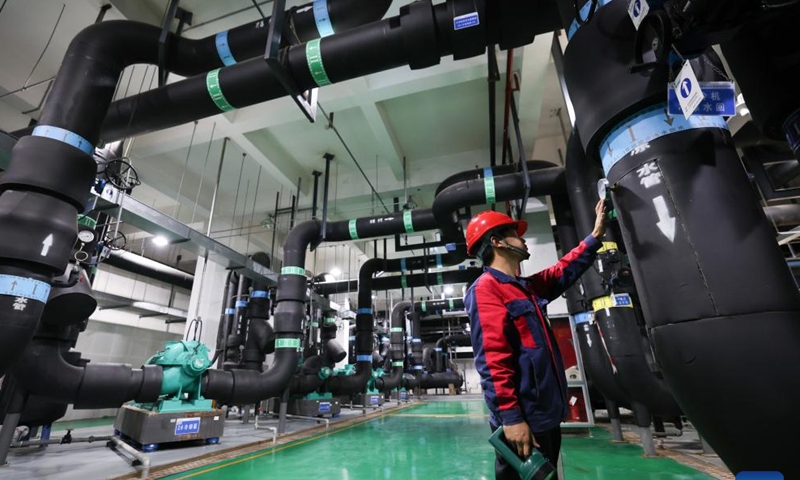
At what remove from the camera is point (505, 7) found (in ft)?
7.88

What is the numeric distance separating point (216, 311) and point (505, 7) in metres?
7.51

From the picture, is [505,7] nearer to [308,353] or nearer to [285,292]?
[285,292]

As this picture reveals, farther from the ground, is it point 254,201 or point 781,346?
point 254,201

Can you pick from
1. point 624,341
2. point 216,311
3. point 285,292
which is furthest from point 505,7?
point 216,311

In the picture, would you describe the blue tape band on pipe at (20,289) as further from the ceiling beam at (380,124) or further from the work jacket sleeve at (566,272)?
the ceiling beam at (380,124)

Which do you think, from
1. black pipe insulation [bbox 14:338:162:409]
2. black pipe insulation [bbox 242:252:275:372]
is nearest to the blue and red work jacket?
black pipe insulation [bbox 14:338:162:409]

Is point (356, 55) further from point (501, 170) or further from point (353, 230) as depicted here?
point (353, 230)

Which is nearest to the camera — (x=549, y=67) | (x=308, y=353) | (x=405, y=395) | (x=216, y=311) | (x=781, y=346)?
(x=781, y=346)

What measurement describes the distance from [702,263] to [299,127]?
5.67 m

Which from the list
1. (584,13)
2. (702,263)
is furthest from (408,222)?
(702,263)

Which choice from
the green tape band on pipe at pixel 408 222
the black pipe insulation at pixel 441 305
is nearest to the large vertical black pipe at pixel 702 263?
the green tape band on pipe at pixel 408 222

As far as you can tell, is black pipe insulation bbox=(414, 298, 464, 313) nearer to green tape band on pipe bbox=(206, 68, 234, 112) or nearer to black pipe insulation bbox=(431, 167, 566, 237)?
black pipe insulation bbox=(431, 167, 566, 237)

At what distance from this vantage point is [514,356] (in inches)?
53.4

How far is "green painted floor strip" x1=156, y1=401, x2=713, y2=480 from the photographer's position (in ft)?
8.87
